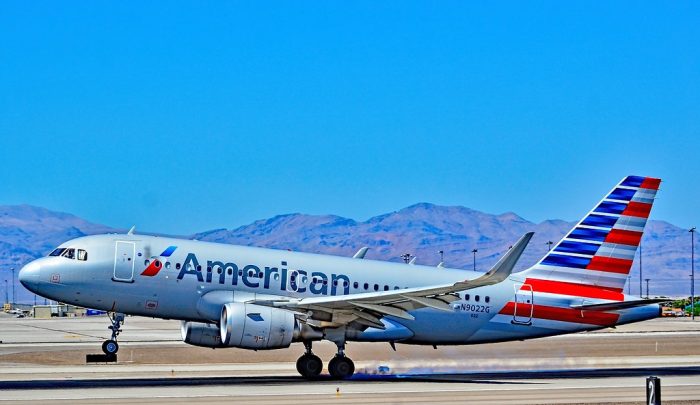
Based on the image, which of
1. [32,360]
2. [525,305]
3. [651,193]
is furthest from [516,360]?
[32,360]

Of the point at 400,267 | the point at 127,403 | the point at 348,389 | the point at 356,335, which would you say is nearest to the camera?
the point at 127,403

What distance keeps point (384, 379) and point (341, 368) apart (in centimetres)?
166

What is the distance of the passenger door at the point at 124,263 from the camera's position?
37906mm

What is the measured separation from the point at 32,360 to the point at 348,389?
21143 mm

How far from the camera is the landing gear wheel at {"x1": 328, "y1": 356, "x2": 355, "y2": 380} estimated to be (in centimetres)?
3794

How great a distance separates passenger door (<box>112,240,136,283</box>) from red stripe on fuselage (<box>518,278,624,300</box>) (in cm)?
1497

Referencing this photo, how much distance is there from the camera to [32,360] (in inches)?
1962

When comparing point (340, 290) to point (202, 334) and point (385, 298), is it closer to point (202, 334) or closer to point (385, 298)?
point (385, 298)

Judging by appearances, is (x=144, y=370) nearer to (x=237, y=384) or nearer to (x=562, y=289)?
(x=237, y=384)

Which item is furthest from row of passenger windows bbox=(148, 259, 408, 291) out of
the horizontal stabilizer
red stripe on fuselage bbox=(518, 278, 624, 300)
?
the horizontal stabilizer

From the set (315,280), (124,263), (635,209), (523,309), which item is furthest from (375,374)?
(635,209)

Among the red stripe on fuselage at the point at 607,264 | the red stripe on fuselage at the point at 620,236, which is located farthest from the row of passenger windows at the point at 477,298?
the red stripe on fuselage at the point at 620,236

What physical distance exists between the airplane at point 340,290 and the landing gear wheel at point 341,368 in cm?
3

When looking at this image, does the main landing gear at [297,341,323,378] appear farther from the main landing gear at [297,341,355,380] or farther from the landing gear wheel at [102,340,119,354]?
the landing gear wheel at [102,340,119,354]
